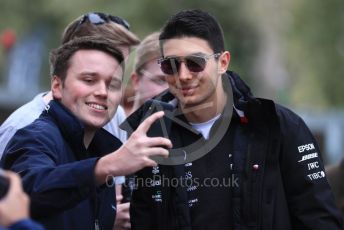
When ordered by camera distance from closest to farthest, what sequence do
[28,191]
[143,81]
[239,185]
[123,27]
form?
1. [28,191]
2. [239,185]
3. [123,27]
4. [143,81]

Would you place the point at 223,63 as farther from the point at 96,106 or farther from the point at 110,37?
the point at 110,37

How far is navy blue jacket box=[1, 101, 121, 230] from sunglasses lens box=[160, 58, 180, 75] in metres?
0.56

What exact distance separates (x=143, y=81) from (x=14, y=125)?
5.42ft

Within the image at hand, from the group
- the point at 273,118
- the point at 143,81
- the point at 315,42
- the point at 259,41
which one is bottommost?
the point at 273,118

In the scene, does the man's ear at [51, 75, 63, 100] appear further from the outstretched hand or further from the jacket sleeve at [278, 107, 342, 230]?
the jacket sleeve at [278, 107, 342, 230]

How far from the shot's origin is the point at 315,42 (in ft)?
77.2

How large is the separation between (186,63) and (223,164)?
608 millimetres

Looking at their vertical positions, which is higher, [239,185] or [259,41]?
[259,41]

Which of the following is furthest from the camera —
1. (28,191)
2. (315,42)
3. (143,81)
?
(315,42)

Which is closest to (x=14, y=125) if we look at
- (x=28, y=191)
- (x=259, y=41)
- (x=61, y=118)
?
(x=61, y=118)

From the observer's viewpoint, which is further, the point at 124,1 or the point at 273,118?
the point at 124,1

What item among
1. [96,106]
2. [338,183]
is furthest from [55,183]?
[338,183]

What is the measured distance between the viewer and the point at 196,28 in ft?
15.8

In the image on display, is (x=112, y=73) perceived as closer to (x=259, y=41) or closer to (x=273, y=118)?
(x=273, y=118)
